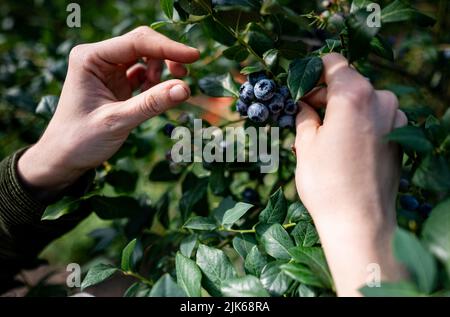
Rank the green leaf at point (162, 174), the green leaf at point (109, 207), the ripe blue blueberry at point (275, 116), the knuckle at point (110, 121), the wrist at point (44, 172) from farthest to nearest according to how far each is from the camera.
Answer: the green leaf at point (162, 174) < the green leaf at point (109, 207) < the wrist at point (44, 172) < the knuckle at point (110, 121) < the ripe blue blueberry at point (275, 116)

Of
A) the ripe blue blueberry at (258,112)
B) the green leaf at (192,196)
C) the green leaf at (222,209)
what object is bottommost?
the green leaf at (192,196)

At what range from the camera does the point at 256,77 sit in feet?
3.61

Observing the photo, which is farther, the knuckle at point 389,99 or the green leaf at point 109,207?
the green leaf at point 109,207

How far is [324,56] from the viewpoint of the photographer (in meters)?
1.02

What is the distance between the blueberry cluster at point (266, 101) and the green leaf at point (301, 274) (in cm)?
38

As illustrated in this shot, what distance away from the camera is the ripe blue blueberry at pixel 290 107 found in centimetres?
108

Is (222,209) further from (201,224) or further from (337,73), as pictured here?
(337,73)

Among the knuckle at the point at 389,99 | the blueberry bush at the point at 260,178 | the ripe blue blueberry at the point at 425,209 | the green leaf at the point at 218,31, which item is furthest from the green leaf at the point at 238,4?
the ripe blue blueberry at the point at 425,209

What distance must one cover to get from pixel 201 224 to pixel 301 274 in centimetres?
37

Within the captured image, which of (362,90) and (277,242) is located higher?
(362,90)

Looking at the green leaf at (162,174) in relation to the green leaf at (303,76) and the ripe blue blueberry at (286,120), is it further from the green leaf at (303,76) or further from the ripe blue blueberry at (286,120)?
the green leaf at (303,76)

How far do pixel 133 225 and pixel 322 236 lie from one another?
2.87 ft

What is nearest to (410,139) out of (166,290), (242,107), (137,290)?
(242,107)

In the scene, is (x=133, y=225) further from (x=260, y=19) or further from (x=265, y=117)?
(x=260, y=19)
